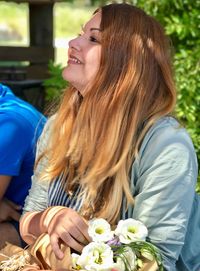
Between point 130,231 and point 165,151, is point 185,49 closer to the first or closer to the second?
point 165,151

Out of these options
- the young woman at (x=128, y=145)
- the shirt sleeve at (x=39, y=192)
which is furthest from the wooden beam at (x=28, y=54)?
the young woman at (x=128, y=145)

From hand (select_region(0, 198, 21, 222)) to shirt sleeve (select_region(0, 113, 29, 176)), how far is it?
7.2 inches

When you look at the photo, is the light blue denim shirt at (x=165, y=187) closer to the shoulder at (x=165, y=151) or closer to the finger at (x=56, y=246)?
the shoulder at (x=165, y=151)

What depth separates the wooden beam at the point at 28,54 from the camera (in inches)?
226

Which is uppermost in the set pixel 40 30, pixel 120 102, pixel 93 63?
pixel 93 63

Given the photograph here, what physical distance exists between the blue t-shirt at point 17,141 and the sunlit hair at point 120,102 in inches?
21.9

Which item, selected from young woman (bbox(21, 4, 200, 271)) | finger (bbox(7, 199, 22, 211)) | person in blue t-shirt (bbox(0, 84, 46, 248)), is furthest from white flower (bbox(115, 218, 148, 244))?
finger (bbox(7, 199, 22, 211))

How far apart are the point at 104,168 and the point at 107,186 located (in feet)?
0.27

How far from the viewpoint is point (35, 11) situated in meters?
5.73

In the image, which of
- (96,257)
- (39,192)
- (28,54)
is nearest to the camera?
(96,257)

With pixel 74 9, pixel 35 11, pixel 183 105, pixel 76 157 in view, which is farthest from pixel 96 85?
pixel 74 9

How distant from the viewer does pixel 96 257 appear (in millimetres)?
2371

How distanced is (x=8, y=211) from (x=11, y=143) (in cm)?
33

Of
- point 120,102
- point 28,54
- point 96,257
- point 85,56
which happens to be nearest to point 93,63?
point 85,56
